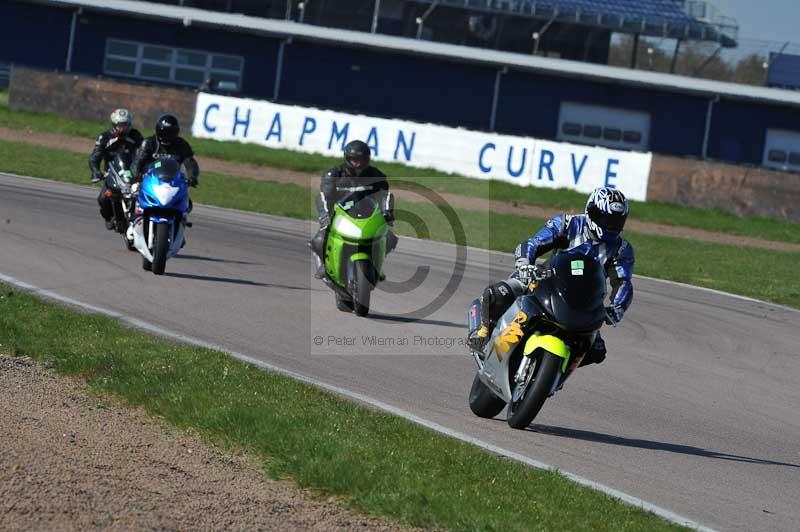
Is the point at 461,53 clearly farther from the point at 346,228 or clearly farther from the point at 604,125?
the point at 346,228

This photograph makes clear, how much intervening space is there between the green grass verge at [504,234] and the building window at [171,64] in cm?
1634

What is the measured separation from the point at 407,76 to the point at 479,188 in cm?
1593

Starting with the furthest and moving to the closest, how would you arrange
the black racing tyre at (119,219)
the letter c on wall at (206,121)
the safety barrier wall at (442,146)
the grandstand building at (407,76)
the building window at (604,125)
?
the building window at (604,125)
the grandstand building at (407,76)
the letter c on wall at (206,121)
the safety barrier wall at (442,146)
the black racing tyre at (119,219)

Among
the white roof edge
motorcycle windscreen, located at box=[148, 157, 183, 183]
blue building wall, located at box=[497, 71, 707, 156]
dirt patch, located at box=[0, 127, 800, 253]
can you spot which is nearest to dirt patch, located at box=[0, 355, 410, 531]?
motorcycle windscreen, located at box=[148, 157, 183, 183]

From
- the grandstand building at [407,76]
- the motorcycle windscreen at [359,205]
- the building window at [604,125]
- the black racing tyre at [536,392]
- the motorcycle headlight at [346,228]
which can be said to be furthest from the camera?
the building window at [604,125]

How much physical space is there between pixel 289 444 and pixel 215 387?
134cm

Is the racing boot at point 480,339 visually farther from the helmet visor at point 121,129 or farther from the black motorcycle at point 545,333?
the helmet visor at point 121,129

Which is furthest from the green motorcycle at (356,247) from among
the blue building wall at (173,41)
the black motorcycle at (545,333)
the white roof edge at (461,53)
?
the blue building wall at (173,41)

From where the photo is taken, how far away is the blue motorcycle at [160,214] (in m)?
12.9

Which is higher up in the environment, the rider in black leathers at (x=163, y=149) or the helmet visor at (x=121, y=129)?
the helmet visor at (x=121, y=129)

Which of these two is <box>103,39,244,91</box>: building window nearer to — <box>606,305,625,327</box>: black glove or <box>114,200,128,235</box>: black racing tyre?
<box>114,200,128,235</box>: black racing tyre

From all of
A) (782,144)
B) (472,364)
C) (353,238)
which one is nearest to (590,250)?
(472,364)

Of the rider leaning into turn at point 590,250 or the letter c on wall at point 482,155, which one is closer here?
the rider leaning into turn at point 590,250

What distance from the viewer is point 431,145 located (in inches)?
1142
